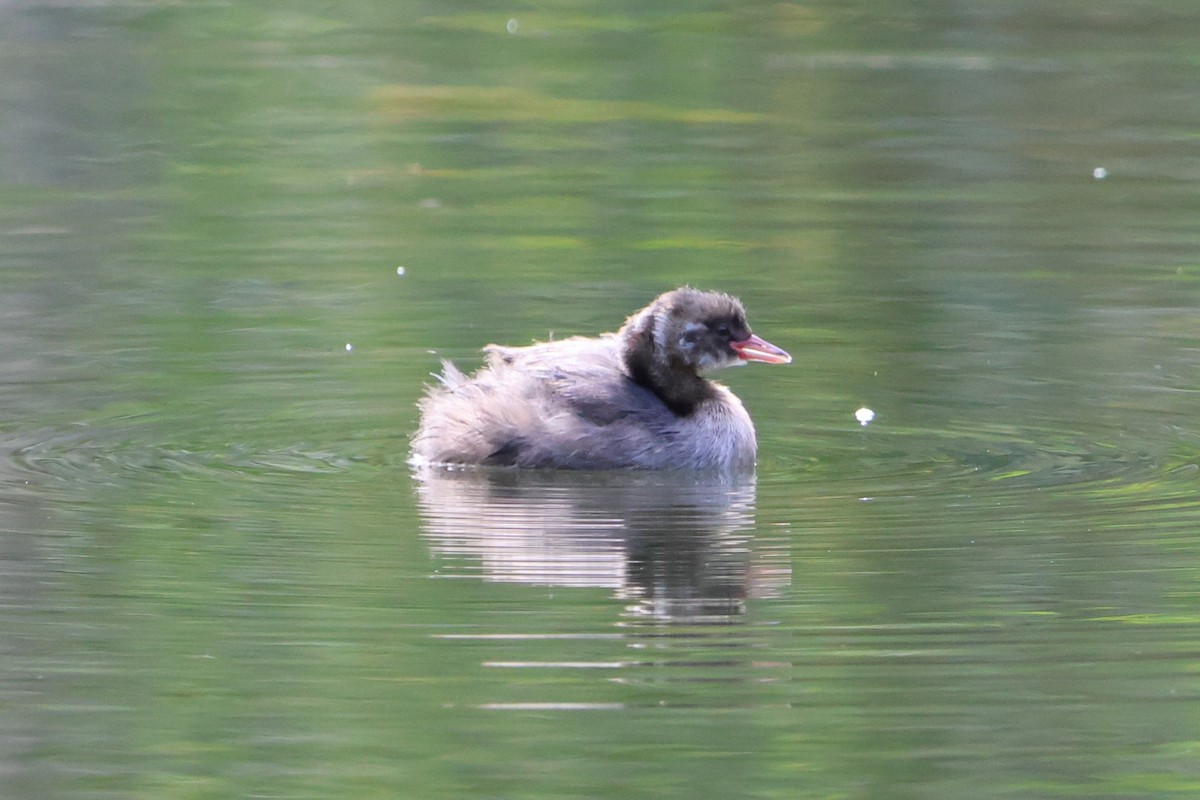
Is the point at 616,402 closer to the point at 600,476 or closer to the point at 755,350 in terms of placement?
the point at 600,476

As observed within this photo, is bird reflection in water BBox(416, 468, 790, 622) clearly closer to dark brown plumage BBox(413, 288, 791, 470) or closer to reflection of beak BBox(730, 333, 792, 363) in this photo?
dark brown plumage BBox(413, 288, 791, 470)

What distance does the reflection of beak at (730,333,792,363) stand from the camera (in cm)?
996

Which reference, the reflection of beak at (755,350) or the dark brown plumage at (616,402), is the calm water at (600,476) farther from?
the reflection of beak at (755,350)

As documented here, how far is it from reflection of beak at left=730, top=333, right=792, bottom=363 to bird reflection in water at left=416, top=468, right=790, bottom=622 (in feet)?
2.05

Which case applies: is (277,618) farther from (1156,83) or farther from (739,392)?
(1156,83)

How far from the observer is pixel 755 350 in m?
10.0

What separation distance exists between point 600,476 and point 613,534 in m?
1.12

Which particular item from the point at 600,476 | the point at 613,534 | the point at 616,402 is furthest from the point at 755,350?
the point at 613,534

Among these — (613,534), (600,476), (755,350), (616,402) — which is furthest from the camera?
(755,350)

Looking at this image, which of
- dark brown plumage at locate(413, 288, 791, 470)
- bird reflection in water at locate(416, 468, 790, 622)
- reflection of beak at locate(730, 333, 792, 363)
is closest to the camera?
bird reflection in water at locate(416, 468, 790, 622)

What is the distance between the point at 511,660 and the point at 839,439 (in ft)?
11.0

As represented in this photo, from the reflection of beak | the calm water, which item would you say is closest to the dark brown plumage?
the reflection of beak

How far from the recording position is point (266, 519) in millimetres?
8578

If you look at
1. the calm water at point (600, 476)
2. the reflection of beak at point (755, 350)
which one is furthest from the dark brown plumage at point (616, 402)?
the calm water at point (600, 476)
